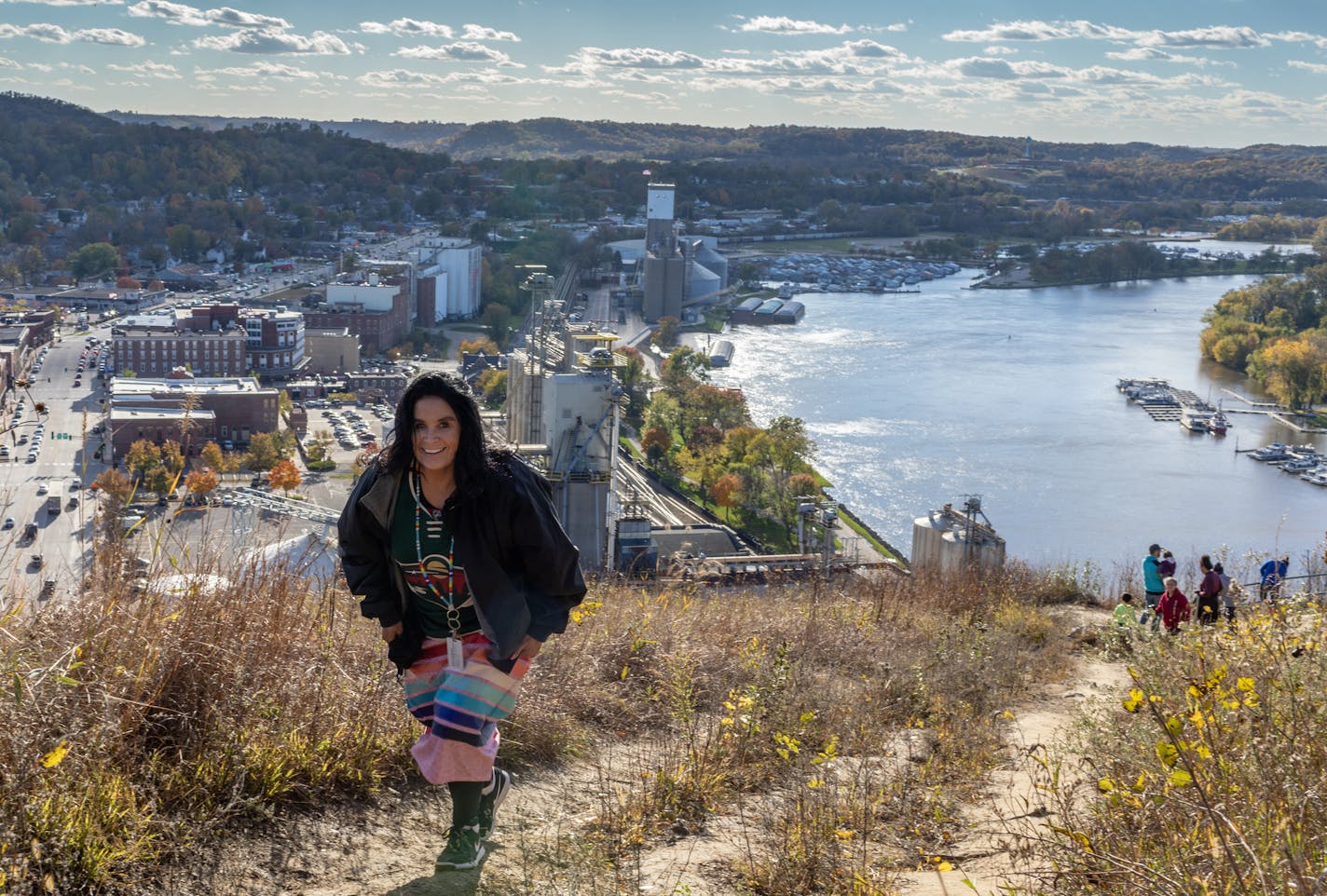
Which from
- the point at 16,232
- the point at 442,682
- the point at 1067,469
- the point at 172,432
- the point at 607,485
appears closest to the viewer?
the point at 442,682

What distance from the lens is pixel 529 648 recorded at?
1.19m

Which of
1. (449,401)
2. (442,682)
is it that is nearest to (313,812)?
(442,682)

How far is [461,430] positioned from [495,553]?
0.11 m

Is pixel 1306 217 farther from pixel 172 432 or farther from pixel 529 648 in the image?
pixel 529 648

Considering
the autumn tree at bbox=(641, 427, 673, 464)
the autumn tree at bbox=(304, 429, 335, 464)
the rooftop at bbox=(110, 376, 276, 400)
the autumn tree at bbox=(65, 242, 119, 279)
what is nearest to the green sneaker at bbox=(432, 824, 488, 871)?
the rooftop at bbox=(110, 376, 276, 400)

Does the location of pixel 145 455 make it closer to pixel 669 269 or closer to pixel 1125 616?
pixel 1125 616

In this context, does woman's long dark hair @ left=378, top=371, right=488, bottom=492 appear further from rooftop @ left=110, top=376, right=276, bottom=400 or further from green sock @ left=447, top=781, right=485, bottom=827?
rooftop @ left=110, top=376, right=276, bottom=400

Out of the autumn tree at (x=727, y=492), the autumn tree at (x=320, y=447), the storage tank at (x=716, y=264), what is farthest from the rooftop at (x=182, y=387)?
the storage tank at (x=716, y=264)

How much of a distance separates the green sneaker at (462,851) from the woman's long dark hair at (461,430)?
0.30 meters

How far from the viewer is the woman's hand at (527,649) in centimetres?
118

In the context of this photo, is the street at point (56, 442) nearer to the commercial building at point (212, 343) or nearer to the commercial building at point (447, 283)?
the commercial building at point (212, 343)

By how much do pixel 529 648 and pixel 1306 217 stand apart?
5212 centimetres

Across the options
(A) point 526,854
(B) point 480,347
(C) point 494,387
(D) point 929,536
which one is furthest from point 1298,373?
(A) point 526,854

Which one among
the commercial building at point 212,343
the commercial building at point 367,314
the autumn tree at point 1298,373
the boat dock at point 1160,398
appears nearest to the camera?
the boat dock at point 1160,398
